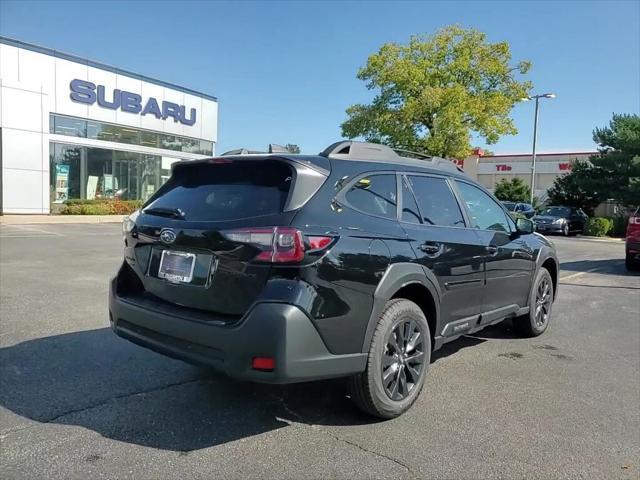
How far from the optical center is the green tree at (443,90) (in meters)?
33.2

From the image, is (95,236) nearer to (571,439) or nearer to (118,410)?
(118,410)

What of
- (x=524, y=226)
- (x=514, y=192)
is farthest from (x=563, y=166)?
(x=524, y=226)

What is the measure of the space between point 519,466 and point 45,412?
9.85 ft

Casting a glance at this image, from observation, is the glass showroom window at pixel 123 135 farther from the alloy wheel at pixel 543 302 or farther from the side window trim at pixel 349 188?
the side window trim at pixel 349 188

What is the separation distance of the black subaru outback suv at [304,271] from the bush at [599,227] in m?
29.0

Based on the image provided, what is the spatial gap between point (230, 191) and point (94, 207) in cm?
2303

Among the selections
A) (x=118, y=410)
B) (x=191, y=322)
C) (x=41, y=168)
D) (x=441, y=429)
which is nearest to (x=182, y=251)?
(x=191, y=322)

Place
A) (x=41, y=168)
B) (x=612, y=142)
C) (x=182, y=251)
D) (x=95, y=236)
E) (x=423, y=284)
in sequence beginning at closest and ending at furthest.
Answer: (x=182, y=251) < (x=423, y=284) < (x=95, y=236) < (x=41, y=168) < (x=612, y=142)

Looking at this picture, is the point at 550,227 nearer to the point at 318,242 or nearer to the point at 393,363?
the point at 393,363

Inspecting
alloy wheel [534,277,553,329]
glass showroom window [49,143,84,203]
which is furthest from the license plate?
glass showroom window [49,143,84,203]

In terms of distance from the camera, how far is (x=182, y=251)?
11.4ft

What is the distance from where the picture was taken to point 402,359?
3.78 m

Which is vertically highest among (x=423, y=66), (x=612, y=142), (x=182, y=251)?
(x=423, y=66)

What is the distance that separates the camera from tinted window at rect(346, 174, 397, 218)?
365 centimetres
